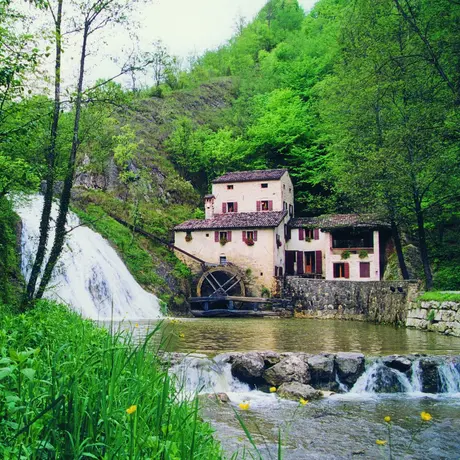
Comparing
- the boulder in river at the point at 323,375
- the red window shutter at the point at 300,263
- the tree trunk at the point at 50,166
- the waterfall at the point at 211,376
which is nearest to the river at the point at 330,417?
the waterfall at the point at 211,376

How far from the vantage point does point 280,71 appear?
163ft

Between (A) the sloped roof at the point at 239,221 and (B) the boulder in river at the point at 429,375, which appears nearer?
(B) the boulder in river at the point at 429,375

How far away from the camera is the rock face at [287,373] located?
9.98 m

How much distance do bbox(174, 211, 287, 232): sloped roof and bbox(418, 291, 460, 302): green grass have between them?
1322 centimetres

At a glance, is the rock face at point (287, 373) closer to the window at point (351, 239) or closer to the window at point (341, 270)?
the window at point (341, 270)

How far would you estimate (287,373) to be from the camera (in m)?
10.0

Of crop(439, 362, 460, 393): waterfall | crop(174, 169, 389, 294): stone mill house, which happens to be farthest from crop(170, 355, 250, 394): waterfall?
crop(174, 169, 389, 294): stone mill house

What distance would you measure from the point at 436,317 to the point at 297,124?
24.6 metres

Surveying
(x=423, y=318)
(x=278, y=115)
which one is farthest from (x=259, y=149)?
(x=423, y=318)

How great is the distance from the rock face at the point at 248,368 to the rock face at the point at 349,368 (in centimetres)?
174

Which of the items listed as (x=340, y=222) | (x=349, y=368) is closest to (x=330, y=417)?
(x=349, y=368)

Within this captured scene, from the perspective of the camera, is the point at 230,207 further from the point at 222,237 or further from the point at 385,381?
the point at 385,381

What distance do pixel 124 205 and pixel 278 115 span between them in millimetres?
15541

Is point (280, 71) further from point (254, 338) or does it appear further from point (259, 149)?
point (254, 338)
